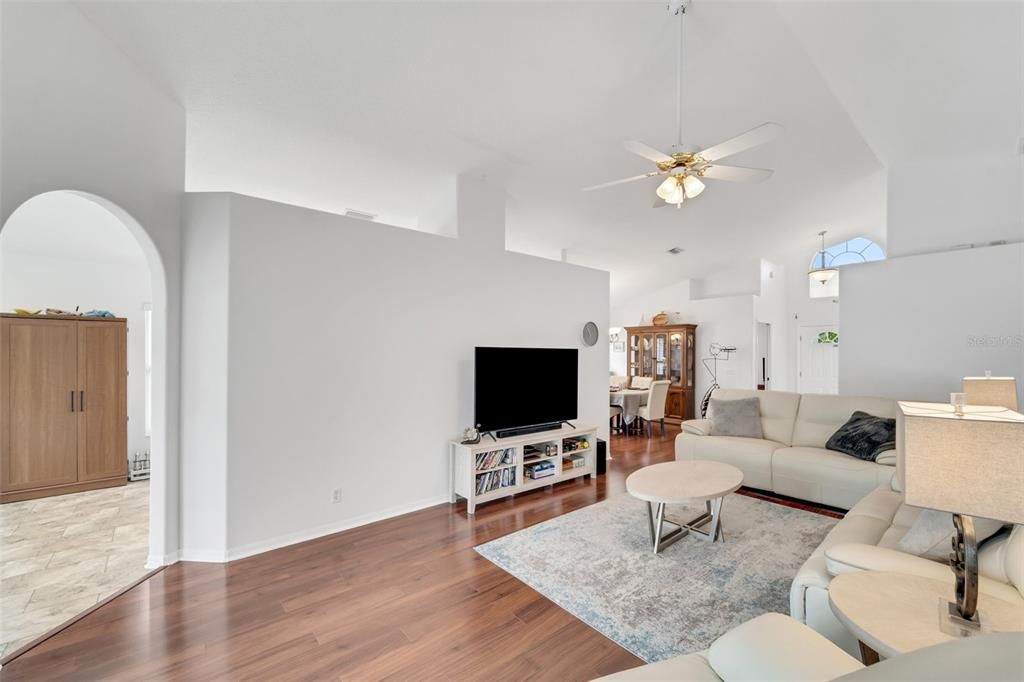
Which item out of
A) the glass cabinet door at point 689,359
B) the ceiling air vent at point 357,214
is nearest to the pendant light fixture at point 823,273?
the glass cabinet door at point 689,359

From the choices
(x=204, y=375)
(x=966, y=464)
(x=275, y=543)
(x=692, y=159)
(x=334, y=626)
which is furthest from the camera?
(x=275, y=543)

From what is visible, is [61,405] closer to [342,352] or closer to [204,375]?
[204,375]

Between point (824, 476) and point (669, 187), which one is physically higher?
point (669, 187)

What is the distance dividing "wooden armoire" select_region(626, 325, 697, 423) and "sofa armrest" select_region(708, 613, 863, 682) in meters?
7.04

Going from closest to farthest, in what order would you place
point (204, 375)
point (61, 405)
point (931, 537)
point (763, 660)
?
point (763, 660) < point (931, 537) < point (204, 375) < point (61, 405)

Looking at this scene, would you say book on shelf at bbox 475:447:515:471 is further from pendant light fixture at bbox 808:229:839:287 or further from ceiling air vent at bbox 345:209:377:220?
pendant light fixture at bbox 808:229:839:287

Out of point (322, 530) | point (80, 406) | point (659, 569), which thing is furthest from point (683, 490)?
point (80, 406)

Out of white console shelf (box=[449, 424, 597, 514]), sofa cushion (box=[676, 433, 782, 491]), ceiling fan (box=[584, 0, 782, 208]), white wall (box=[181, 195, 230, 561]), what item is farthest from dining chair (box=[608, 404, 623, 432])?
white wall (box=[181, 195, 230, 561])

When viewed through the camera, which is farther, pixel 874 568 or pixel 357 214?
pixel 357 214

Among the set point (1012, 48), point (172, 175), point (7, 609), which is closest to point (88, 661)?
point (7, 609)

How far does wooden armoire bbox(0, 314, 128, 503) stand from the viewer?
12.4 feet

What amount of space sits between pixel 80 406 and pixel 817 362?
1039cm

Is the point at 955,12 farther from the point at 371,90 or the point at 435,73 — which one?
the point at 371,90

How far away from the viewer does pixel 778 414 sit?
14.8 feet
